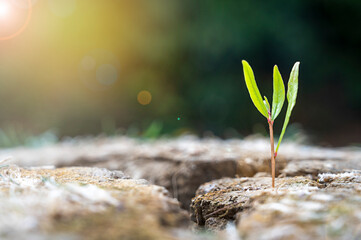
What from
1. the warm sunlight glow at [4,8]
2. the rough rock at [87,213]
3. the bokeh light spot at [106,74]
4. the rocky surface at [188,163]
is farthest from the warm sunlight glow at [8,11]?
the rough rock at [87,213]

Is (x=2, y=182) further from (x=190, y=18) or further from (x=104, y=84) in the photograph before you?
(x=104, y=84)

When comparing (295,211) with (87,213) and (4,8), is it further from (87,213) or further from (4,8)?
(4,8)

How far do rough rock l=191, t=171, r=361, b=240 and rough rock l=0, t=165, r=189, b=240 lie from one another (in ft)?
0.46

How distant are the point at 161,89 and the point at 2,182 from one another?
12.6ft

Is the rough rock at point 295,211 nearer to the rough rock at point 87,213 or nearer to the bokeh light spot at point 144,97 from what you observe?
the rough rock at point 87,213

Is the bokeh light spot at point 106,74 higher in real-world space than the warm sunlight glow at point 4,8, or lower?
lower

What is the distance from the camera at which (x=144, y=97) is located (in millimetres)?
4527

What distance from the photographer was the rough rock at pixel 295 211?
485 mm

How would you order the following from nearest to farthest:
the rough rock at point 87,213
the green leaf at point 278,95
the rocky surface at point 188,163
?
1. the rough rock at point 87,213
2. the green leaf at point 278,95
3. the rocky surface at point 188,163

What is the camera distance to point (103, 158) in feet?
5.41

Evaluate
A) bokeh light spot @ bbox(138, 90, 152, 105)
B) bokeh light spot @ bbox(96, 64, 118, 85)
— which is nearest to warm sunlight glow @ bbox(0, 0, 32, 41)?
bokeh light spot @ bbox(96, 64, 118, 85)

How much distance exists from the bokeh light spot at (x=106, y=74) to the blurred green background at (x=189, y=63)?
2 centimetres

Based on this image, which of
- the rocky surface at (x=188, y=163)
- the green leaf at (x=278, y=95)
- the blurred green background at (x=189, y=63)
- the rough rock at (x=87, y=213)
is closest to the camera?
the rough rock at (x=87, y=213)

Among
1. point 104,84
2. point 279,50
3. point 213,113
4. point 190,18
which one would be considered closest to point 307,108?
point 279,50
